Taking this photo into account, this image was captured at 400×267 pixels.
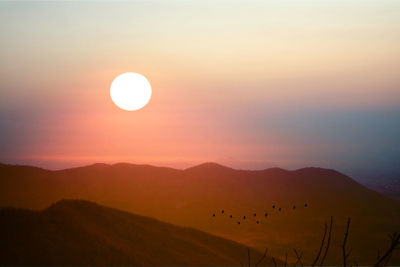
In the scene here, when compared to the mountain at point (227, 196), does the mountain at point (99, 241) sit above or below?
above

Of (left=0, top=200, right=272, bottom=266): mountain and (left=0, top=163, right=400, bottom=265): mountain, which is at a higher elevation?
(left=0, top=200, right=272, bottom=266): mountain

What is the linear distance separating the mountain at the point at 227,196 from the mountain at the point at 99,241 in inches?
474

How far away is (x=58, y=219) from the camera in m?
21.6

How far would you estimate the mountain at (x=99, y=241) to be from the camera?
18547 millimetres

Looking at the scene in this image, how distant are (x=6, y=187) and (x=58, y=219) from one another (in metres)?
41.2

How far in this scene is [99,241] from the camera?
67.8ft

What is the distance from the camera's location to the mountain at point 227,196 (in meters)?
42.1

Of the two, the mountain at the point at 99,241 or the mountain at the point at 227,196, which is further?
the mountain at the point at 227,196

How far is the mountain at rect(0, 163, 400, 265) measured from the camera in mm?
42094

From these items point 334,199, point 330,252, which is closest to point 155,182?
point 334,199

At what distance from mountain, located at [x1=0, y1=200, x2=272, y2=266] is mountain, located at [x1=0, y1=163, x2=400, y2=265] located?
12.0 m

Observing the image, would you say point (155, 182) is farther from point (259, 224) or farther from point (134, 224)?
point (134, 224)

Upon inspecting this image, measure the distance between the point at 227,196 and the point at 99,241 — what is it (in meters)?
36.0

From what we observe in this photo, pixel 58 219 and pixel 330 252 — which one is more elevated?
pixel 58 219
